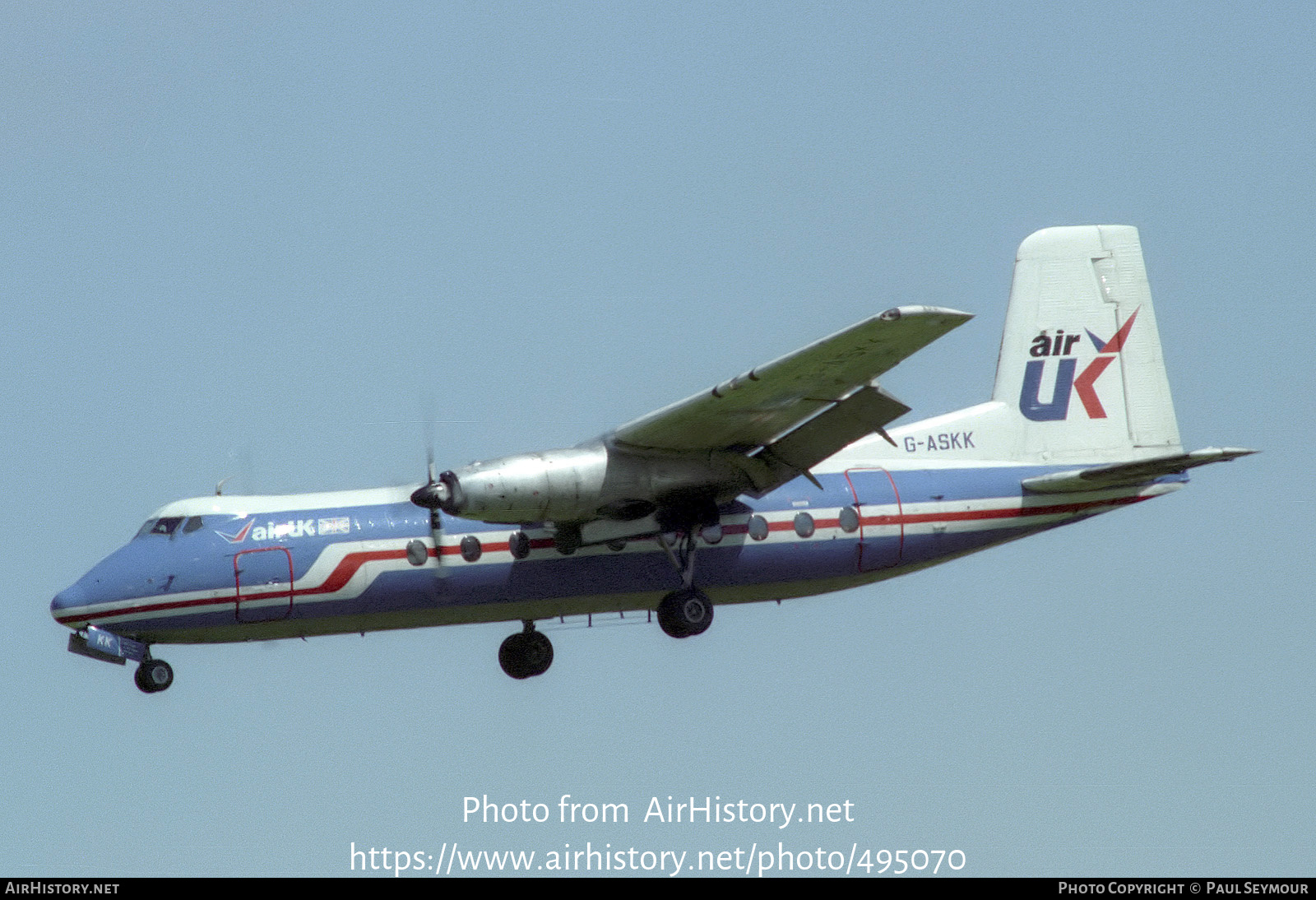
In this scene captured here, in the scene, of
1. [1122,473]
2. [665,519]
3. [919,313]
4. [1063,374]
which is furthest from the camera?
[1063,374]

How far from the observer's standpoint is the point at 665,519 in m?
24.6

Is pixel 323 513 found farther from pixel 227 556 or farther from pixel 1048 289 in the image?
pixel 1048 289

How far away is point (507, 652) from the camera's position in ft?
86.7

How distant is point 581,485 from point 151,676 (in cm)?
585

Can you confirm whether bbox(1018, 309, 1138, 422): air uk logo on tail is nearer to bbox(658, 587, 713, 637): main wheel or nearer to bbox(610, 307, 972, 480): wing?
bbox(610, 307, 972, 480): wing

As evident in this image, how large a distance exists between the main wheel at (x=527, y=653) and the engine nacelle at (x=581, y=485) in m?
2.75

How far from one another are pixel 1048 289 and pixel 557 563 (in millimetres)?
8214

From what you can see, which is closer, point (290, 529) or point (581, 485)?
point (581, 485)

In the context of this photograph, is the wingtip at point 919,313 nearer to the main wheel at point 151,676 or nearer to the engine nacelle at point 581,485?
the engine nacelle at point 581,485

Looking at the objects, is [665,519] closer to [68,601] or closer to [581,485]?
[581,485]

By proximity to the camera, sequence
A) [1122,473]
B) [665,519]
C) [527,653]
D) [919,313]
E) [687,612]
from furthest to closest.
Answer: [527,653]
[1122,473]
[687,612]
[665,519]
[919,313]

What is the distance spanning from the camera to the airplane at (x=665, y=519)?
76.0ft

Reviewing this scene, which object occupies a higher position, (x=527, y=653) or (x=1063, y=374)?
(x=1063, y=374)

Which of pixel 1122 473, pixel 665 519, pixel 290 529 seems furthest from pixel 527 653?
pixel 1122 473
